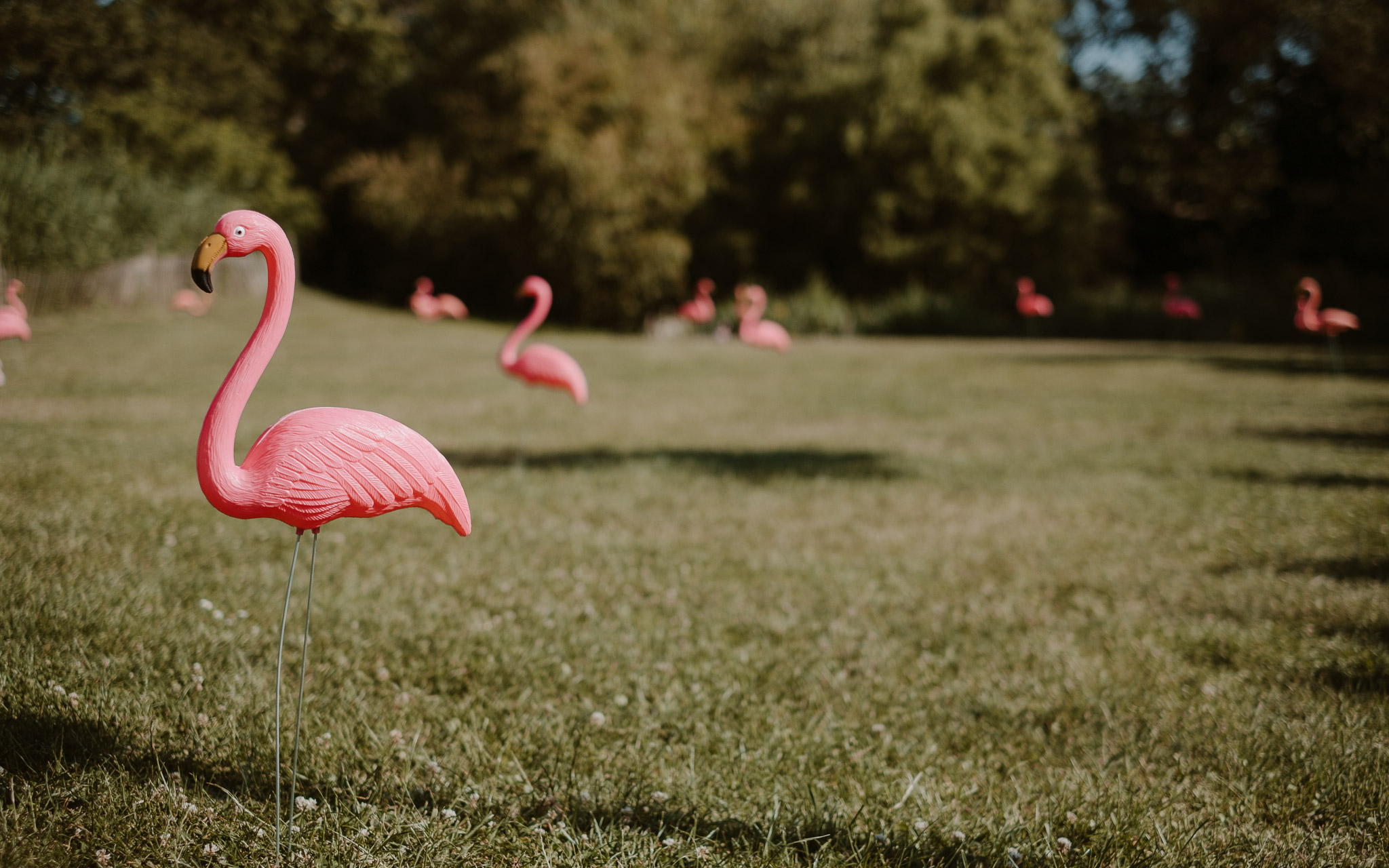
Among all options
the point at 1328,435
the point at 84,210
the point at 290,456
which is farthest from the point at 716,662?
the point at 84,210

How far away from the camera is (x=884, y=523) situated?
5.99 m

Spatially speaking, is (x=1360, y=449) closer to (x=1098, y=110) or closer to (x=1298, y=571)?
(x=1298, y=571)

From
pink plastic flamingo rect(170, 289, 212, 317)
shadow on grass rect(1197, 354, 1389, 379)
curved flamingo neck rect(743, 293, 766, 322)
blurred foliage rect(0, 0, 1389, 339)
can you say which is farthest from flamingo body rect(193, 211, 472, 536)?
blurred foliage rect(0, 0, 1389, 339)

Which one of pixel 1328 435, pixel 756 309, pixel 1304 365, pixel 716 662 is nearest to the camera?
pixel 716 662

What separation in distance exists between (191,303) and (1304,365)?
21.6 meters

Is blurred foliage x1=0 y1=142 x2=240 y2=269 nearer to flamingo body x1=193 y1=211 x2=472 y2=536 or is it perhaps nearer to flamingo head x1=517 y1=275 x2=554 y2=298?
flamingo head x1=517 y1=275 x2=554 y2=298

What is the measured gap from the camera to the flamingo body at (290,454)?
2.10 m

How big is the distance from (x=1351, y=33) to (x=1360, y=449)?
42.4 feet

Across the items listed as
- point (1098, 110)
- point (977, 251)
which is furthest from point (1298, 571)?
point (1098, 110)

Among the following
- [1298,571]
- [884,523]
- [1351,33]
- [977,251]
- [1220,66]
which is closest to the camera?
[1298,571]

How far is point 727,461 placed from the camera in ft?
25.9

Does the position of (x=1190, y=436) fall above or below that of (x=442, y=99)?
below

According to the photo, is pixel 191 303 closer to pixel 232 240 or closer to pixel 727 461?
pixel 727 461

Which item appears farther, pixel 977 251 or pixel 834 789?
pixel 977 251
